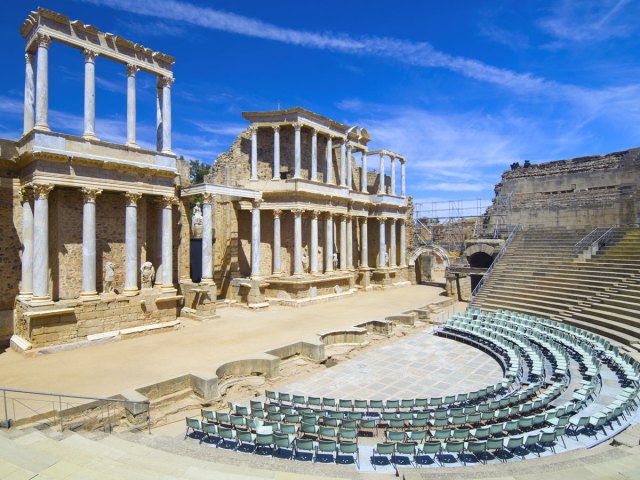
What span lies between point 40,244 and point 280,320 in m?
11.6

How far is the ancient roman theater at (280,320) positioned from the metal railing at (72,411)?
50mm

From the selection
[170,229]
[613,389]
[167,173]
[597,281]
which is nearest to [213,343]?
[170,229]

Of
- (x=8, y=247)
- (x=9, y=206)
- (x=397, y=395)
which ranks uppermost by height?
(x=9, y=206)

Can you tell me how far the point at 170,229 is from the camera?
68.4 ft

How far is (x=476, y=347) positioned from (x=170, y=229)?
16.1 metres

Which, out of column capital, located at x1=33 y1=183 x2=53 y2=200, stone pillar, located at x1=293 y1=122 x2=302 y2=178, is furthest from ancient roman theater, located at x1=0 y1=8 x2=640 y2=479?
stone pillar, located at x1=293 y1=122 x2=302 y2=178

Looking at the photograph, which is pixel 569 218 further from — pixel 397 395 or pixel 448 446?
pixel 448 446

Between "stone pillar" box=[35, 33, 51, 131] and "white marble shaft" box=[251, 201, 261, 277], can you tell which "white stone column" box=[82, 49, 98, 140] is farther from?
"white marble shaft" box=[251, 201, 261, 277]

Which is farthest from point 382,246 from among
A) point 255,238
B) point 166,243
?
point 166,243

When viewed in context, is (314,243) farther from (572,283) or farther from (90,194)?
(572,283)

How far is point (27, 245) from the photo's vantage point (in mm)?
16922

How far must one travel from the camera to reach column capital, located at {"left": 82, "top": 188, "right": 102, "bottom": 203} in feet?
57.0

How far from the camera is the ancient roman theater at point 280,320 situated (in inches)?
345

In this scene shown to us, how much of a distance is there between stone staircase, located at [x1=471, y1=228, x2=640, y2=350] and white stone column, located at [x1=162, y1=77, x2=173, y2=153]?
20.1m
